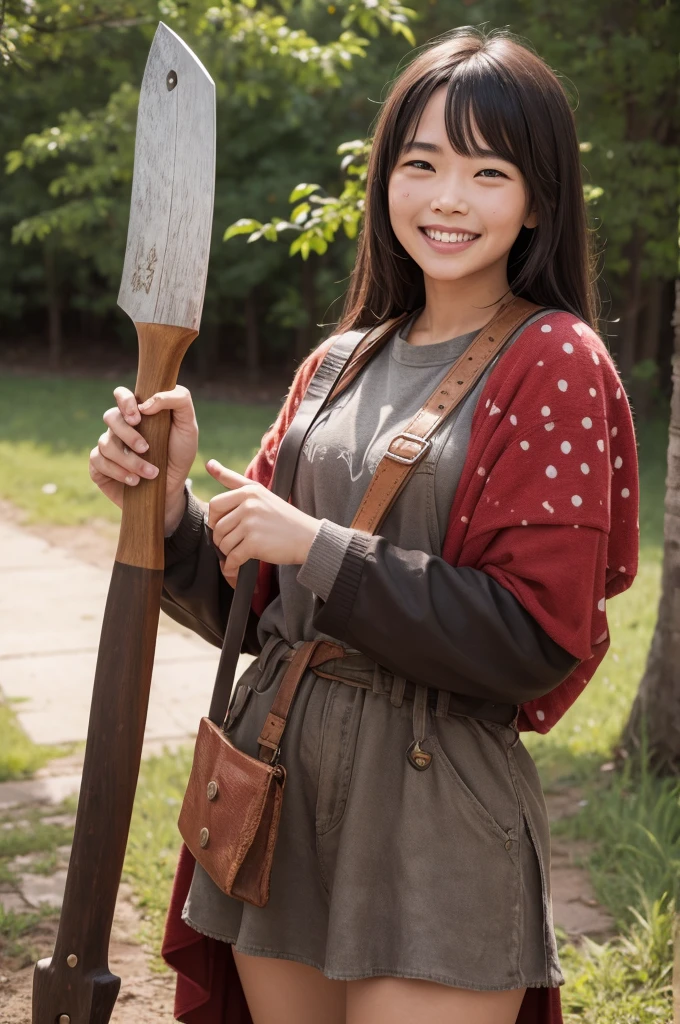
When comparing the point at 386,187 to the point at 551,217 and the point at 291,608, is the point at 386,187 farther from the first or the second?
the point at 291,608

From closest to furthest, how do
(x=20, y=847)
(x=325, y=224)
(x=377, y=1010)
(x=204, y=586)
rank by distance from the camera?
1. (x=377, y=1010)
2. (x=204, y=586)
3. (x=20, y=847)
4. (x=325, y=224)

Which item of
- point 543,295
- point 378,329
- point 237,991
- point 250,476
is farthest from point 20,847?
point 543,295

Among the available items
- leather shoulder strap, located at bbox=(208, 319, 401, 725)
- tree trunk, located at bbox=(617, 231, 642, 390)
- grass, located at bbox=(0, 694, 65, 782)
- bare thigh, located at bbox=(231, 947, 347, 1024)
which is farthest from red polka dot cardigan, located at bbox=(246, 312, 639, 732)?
tree trunk, located at bbox=(617, 231, 642, 390)

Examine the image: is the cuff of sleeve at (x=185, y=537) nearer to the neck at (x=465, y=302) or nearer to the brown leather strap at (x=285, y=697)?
the brown leather strap at (x=285, y=697)

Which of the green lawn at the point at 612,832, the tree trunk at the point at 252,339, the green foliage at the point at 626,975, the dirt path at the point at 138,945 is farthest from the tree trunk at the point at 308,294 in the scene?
the green foliage at the point at 626,975

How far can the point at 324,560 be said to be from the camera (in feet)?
5.44

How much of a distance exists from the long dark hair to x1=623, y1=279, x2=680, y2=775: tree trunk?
7.50 ft

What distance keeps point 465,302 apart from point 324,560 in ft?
1.75

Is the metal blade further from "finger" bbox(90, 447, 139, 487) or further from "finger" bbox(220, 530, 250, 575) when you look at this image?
"finger" bbox(220, 530, 250, 575)

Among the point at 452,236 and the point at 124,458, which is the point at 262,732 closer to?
the point at 124,458

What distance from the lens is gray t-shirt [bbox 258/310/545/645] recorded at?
5.71 ft

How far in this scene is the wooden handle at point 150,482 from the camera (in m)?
1.88

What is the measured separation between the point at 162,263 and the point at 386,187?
418 millimetres

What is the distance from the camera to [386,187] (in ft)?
6.51
